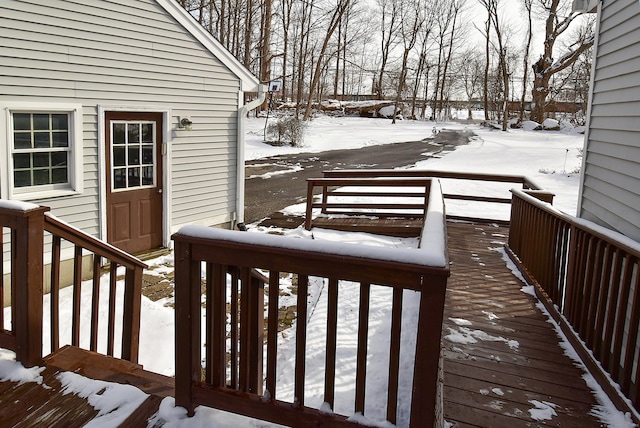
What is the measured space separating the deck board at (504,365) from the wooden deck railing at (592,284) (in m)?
0.19

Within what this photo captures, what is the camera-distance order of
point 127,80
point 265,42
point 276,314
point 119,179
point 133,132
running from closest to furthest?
point 276,314, point 127,80, point 119,179, point 133,132, point 265,42

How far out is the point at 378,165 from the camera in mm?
18328

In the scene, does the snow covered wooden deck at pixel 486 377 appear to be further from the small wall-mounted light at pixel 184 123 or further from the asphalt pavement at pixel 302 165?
the asphalt pavement at pixel 302 165

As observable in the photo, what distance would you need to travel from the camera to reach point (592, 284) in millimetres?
3344

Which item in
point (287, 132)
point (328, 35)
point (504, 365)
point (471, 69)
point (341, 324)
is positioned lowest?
point (341, 324)

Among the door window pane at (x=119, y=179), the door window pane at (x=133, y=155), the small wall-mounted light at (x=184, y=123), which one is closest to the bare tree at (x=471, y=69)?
the small wall-mounted light at (x=184, y=123)

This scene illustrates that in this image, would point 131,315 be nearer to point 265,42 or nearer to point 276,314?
point 276,314

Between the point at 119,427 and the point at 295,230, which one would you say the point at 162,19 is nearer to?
the point at 295,230

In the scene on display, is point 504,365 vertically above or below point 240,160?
below

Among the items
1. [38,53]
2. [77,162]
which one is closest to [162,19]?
[38,53]

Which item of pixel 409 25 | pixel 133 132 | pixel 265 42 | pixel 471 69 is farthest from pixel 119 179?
pixel 471 69

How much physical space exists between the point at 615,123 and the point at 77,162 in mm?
6057

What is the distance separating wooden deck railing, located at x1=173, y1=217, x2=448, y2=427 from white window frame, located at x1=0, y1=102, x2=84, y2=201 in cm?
458

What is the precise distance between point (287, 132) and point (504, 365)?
19.7 m
